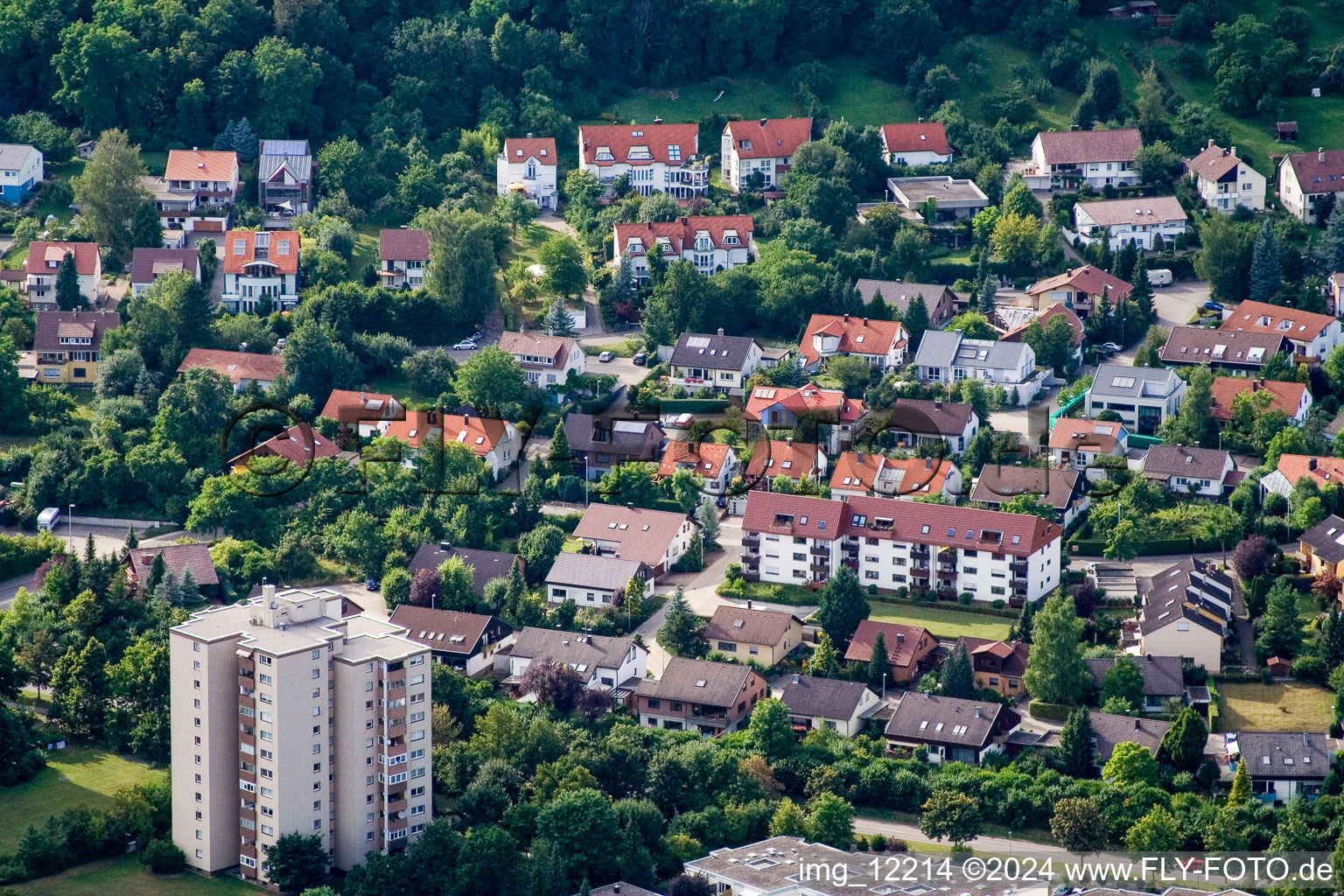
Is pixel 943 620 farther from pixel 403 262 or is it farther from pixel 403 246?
pixel 403 246

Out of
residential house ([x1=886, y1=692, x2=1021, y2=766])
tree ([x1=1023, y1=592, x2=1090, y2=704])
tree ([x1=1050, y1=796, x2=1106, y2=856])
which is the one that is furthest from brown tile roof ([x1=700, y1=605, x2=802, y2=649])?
tree ([x1=1050, y1=796, x2=1106, y2=856])

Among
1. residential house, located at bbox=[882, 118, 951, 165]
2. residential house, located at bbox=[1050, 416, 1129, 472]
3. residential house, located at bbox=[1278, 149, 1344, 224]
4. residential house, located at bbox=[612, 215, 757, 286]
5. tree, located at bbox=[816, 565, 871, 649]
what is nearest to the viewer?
tree, located at bbox=[816, 565, 871, 649]

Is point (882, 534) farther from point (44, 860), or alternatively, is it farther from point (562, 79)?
point (562, 79)

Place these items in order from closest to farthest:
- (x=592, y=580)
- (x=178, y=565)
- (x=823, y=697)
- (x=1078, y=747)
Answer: (x=1078, y=747) < (x=823, y=697) < (x=178, y=565) < (x=592, y=580)

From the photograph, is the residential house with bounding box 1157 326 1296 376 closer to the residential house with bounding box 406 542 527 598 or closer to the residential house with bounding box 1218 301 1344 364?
the residential house with bounding box 1218 301 1344 364

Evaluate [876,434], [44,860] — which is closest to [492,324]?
[876,434]

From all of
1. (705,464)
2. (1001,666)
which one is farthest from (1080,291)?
(1001,666)
